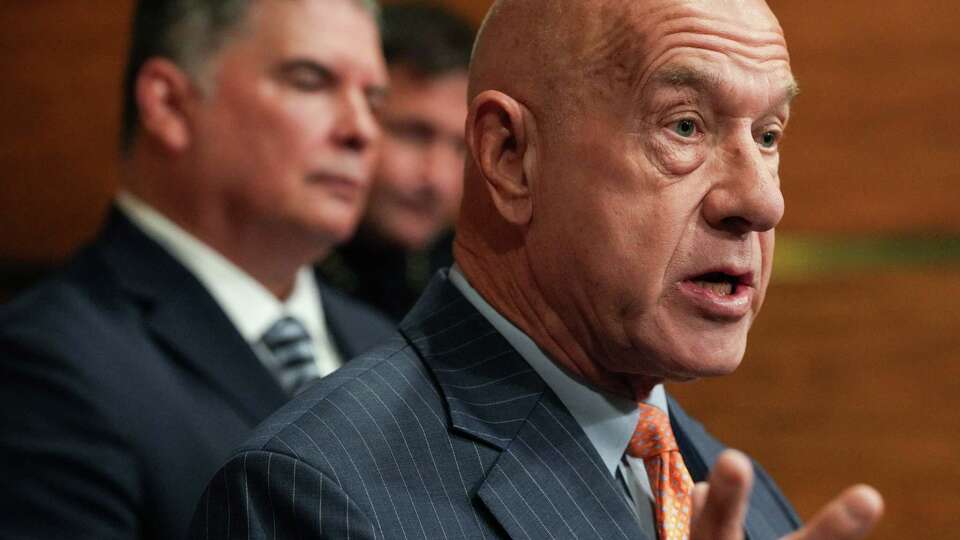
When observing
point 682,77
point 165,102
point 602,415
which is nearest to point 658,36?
point 682,77

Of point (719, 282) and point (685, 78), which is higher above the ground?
point (685, 78)

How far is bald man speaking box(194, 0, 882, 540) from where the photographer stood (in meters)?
1.30

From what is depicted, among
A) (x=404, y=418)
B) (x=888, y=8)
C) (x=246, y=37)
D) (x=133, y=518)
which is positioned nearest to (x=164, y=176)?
(x=246, y=37)

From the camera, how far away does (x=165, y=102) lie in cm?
270

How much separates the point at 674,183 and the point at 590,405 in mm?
251

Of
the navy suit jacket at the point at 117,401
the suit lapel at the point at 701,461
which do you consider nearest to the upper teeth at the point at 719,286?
the suit lapel at the point at 701,461

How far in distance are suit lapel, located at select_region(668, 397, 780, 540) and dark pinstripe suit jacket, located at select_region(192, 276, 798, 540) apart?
0.22 m

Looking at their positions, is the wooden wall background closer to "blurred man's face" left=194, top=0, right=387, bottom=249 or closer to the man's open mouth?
"blurred man's face" left=194, top=0, right=387, bottom=249

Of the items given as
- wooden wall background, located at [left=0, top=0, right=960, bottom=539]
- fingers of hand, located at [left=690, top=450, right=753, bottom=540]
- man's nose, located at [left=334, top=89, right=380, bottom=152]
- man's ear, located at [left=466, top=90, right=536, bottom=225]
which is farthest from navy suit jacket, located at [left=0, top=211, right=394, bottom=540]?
wooden wall background, located at [left=0, top=0, right=960, bottom=539]

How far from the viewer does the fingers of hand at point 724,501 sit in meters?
1.08

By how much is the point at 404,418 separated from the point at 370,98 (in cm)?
149

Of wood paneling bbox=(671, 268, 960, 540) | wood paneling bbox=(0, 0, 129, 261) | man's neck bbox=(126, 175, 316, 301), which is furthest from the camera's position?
wood paneling bbox=(0, 0, 129, 261)

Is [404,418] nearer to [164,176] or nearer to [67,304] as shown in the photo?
[67,304]

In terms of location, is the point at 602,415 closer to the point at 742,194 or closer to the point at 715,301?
the point at 715,301
